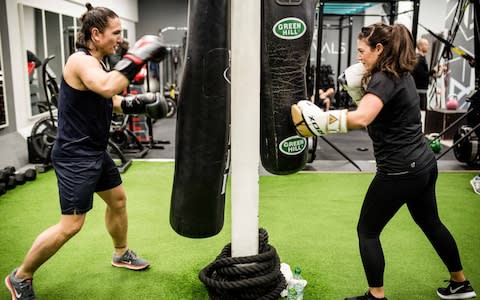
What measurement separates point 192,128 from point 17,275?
4.26 ft

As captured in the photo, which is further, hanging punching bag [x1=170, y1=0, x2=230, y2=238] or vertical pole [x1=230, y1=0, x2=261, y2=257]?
vertical pole [x1=230, y1=0, x2=261, y2=257]

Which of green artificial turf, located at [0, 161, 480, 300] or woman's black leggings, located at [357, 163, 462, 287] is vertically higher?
woman's black leggings, located at [357, 163, 462, 287]

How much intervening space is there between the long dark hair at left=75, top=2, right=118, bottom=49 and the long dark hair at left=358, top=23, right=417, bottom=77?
4.16 feet

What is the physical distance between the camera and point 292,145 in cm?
208

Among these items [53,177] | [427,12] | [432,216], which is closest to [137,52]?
[432,216]

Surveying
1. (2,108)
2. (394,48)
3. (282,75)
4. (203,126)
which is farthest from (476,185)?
(2,108)

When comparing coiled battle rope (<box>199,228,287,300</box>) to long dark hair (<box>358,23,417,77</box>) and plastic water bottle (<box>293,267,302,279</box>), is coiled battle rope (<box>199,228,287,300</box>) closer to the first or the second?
plastic water bottle (<box>293,267,302,279</box>)

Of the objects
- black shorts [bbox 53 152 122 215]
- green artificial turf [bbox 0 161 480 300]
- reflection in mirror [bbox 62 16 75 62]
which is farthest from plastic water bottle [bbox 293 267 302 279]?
reflection in mirror [bbox 62 16 75 62]

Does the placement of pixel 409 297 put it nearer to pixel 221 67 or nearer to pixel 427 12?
pixel 221 67

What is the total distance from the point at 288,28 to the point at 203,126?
540mm

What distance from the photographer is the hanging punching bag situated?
6.19ft

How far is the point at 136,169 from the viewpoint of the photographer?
18.4 feet

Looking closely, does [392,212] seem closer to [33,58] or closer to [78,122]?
[78,122]

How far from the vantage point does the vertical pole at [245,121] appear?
2004mm
